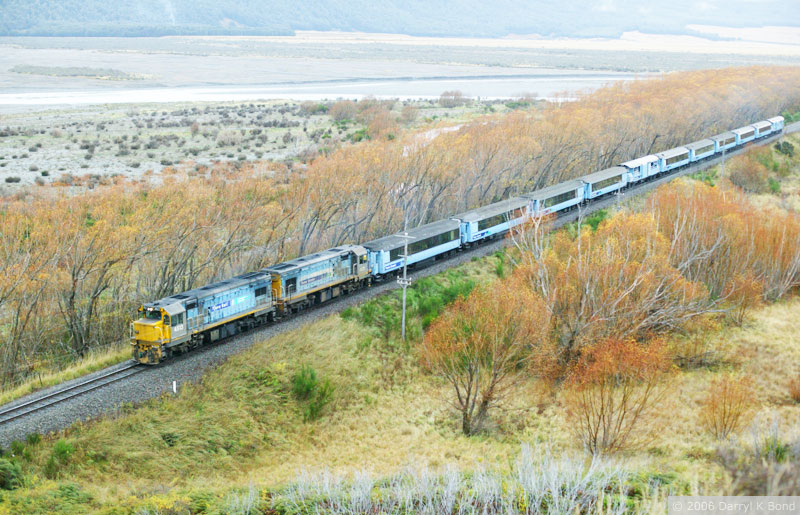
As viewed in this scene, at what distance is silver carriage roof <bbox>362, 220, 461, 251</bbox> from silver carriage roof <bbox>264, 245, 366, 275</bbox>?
1647mm

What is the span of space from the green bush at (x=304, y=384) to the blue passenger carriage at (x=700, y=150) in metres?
66.1

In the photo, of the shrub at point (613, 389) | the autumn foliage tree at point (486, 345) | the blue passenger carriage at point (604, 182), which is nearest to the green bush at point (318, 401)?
the autumn foliage tree at point (486, 345)

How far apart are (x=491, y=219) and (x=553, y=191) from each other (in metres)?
9.98

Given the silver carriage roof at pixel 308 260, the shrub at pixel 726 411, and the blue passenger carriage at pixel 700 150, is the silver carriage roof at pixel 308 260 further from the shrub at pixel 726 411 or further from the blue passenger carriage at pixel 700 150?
the blue passenger carriage at pixel 700 150

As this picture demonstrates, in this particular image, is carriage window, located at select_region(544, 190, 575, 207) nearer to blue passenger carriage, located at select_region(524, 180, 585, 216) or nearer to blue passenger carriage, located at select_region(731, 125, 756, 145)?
blue passenger carriage, located at select_region(524, 180, 585, 216)

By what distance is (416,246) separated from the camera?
51.0 metres

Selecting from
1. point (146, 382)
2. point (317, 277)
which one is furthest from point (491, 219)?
point (146, 382)

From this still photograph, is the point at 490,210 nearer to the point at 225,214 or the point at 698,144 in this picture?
the point at 225,214

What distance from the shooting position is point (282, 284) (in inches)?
1649

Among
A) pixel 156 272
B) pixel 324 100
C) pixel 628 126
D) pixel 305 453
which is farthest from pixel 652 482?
pixel 324 100

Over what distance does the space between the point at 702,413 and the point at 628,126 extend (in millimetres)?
57472

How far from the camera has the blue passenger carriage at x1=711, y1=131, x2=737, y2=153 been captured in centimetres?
9369

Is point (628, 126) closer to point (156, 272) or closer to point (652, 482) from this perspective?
point (156, 272)

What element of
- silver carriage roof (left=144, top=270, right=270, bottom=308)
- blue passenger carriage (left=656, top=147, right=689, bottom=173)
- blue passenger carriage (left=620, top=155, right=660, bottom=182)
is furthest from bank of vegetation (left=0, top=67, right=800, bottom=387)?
blue passenger carriage (left=620, top=155, right=660, bottom=182)
